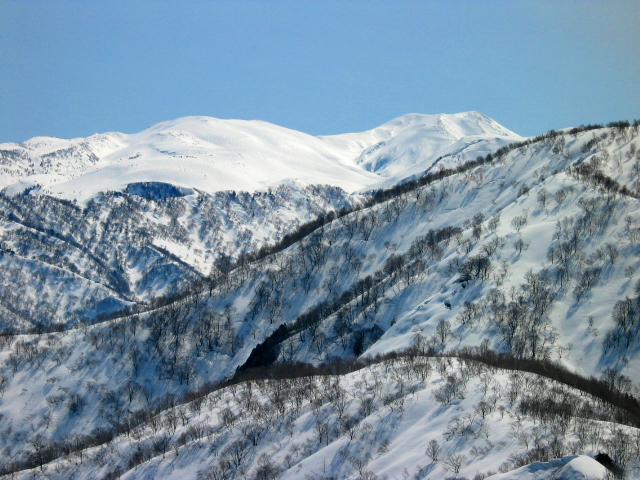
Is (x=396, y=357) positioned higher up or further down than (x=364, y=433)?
further down

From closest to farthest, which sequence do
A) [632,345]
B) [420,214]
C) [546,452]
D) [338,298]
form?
[546,452] < [632,345] < [338,298] < [420,214]

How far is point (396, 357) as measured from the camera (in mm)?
105062

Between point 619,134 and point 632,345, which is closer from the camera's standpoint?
point 632,345

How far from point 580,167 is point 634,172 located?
43.5 feet

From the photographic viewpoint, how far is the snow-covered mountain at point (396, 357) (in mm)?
66250

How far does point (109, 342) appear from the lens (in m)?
176

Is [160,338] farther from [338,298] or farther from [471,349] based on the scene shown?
[471,349]

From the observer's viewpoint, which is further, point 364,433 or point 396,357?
point 396,357

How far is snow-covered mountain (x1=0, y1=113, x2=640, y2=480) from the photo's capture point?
2608 inches

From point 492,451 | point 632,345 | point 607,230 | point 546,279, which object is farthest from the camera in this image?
point 607,230

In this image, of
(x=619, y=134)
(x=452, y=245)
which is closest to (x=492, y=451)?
(x=452, y=245)

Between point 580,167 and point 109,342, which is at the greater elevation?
point 580,167

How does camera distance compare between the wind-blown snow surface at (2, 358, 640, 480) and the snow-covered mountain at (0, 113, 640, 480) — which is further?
the snow-covered mountain at (0, 113, 640, 480)

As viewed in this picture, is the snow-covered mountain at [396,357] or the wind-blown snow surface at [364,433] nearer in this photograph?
the wind-blown snow surface at [364,433]
